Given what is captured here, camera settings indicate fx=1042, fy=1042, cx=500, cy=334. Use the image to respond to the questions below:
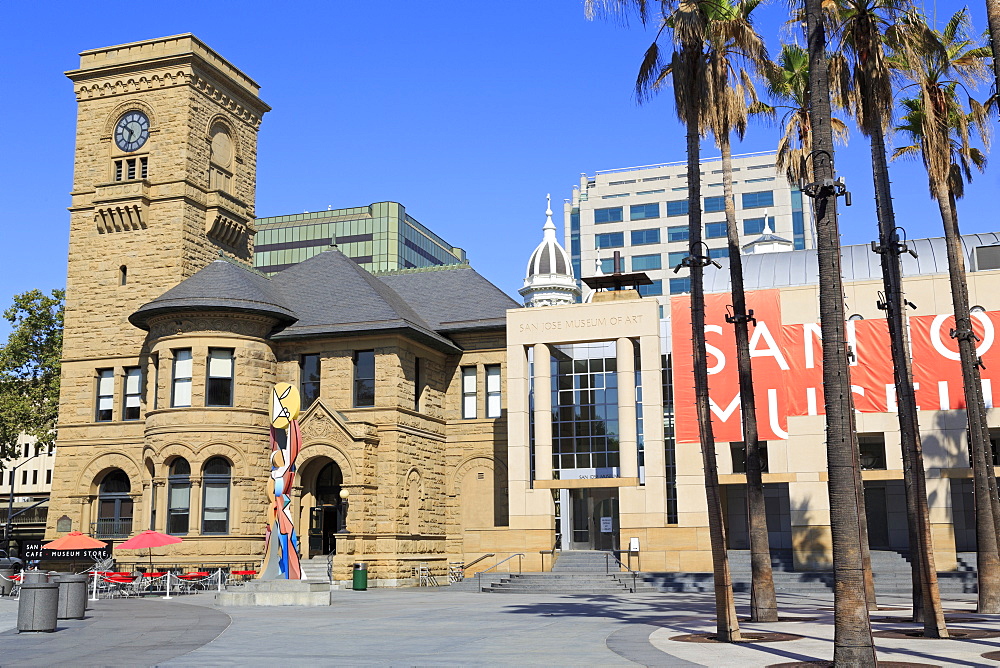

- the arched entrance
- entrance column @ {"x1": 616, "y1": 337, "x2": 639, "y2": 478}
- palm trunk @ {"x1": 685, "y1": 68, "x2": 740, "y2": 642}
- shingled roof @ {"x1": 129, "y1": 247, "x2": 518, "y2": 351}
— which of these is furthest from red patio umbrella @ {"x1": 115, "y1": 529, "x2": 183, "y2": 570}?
palm trunk @ {"x1": 685, "y1": 68, "x2": 740, "y2": 642}

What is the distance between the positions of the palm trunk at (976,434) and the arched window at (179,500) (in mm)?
28713

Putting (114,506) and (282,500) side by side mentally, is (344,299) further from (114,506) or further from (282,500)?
(282,500)

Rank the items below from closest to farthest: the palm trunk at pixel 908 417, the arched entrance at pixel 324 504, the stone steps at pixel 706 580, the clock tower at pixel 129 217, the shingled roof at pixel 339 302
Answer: the palm trunk at pixel 908 417 < the stone steps at pixel 706 580 < the shingled roof at pixel 339 302 < the arched entrance at pixel 324 504 < the clock tower at pixel 129 217

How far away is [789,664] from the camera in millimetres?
14773

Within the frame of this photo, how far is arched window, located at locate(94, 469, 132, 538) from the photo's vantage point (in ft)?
145

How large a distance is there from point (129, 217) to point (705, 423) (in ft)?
114

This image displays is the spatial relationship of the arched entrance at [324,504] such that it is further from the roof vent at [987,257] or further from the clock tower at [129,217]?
the roof vent at [987,257]

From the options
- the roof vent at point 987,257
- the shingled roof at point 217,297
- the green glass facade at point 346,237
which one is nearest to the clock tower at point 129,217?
the shingled roof at point 217,297

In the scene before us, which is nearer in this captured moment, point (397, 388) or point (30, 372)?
point (397, 388)

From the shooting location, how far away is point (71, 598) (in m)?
23.9

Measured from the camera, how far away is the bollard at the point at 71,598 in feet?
78.3

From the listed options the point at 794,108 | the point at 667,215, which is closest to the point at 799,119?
the point at 794,108

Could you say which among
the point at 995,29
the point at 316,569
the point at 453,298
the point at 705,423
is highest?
the point at 453,298

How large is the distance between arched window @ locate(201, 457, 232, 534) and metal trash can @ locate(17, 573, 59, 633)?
20.4 meters
